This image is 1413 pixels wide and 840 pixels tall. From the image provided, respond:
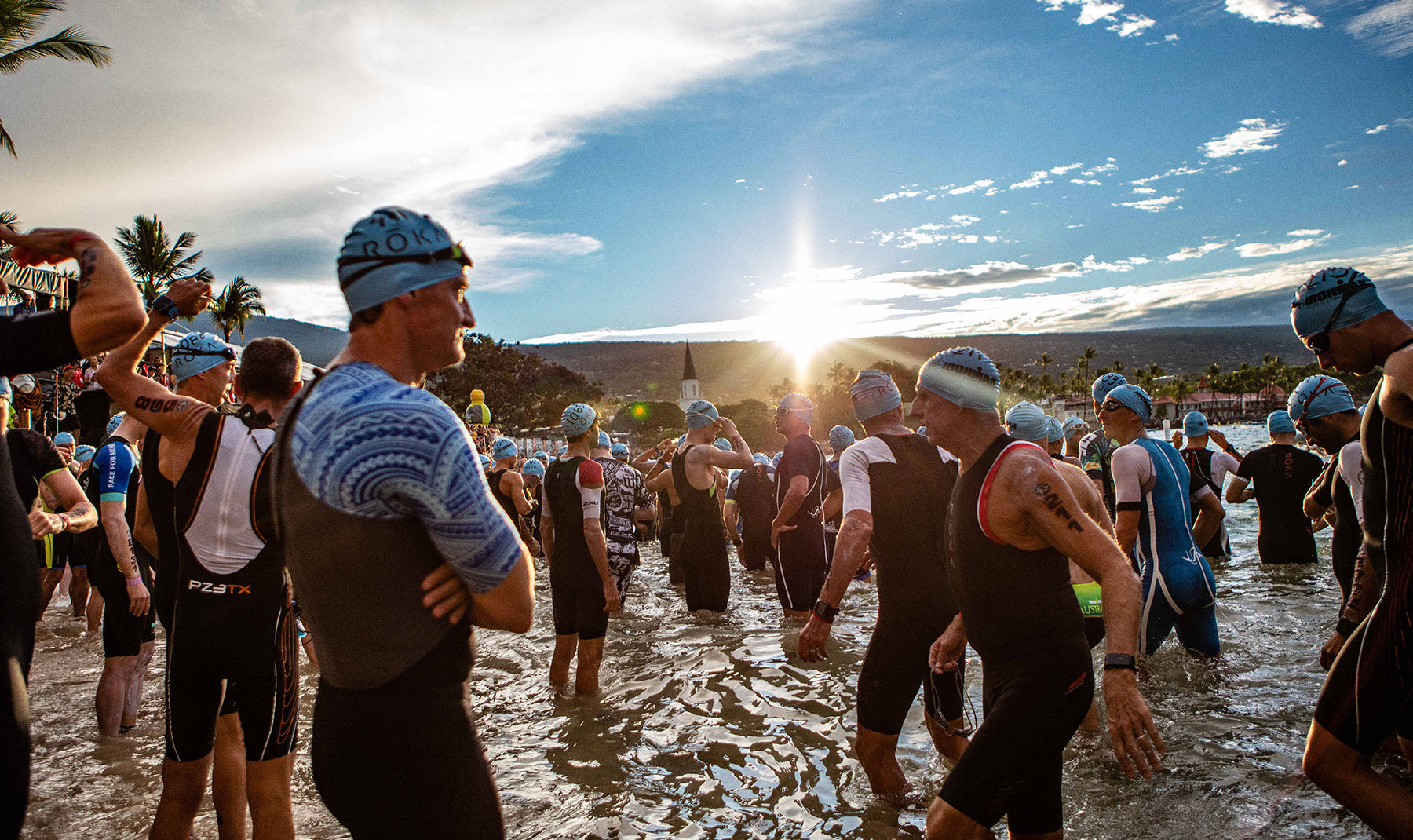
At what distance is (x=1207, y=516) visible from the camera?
7.41m

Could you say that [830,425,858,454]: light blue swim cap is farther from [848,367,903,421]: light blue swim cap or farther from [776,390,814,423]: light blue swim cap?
[848,367,903,421]: light blue swim cap

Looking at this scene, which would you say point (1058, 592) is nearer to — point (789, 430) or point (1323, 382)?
point (1323, 382)

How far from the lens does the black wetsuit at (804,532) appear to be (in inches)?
308

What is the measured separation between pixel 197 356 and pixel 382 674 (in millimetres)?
2568

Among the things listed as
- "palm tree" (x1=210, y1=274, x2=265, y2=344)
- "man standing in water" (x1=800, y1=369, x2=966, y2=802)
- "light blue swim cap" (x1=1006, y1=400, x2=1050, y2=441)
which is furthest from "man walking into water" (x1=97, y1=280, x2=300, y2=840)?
"palm tree" (x1=210, y1=274, x2=265, y2=344)

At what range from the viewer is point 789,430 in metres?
8.01

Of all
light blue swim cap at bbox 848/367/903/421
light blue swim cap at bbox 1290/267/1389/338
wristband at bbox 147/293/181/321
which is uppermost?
wristband at bbox 147/293/181/321

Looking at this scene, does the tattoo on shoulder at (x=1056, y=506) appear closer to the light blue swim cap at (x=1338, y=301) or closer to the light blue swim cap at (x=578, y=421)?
the light blue swim cap at (x=1338, y=301)

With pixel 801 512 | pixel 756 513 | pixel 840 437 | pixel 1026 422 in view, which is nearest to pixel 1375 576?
pixel 1026 422

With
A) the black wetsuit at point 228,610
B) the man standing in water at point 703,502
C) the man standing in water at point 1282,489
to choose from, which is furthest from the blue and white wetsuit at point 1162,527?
the black wetsuit at point 228,610

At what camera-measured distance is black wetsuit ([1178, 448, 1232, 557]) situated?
8.96m

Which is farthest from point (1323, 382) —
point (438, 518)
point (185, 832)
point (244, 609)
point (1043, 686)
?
point (185, 832)

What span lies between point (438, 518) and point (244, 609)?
210 cm

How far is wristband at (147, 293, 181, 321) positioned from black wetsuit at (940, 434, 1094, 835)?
2.98 m
